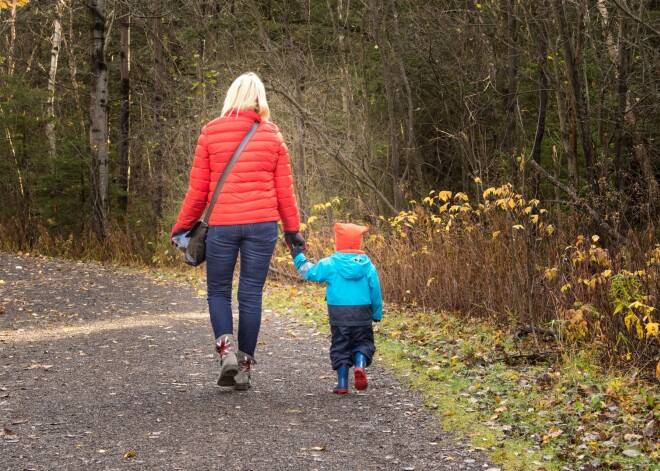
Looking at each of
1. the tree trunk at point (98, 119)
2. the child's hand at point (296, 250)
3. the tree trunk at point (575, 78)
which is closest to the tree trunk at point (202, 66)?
the tree trunk at point (98, 119)

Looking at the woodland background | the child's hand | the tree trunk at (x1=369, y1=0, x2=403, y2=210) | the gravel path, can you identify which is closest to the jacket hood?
the child's hand

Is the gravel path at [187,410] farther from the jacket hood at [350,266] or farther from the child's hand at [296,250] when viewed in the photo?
the child's hand at [296,250]

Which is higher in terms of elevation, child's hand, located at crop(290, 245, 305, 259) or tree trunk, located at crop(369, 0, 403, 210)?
tree trunk, located at crop(369, 0, 403, 210)

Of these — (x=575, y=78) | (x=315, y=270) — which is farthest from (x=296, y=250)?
(x=575, y=78)

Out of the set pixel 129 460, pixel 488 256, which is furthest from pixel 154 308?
pixel 129 460

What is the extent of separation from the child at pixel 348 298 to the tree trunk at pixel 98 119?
15.2m

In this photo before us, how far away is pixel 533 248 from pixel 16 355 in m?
5.46

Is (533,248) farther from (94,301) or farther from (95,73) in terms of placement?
(95,73)

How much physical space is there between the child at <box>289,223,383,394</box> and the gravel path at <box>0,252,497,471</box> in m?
0.28

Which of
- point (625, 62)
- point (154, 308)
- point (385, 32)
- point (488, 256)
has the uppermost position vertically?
point (385, 32)

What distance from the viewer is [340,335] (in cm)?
647

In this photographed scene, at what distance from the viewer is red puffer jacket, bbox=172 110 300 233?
20.4 ft

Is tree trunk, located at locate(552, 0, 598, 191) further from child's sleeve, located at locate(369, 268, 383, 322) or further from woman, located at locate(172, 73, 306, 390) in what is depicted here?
woman, located at locate(172, 73, 306, 390)

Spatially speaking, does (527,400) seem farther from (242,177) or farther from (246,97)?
(246,97)
